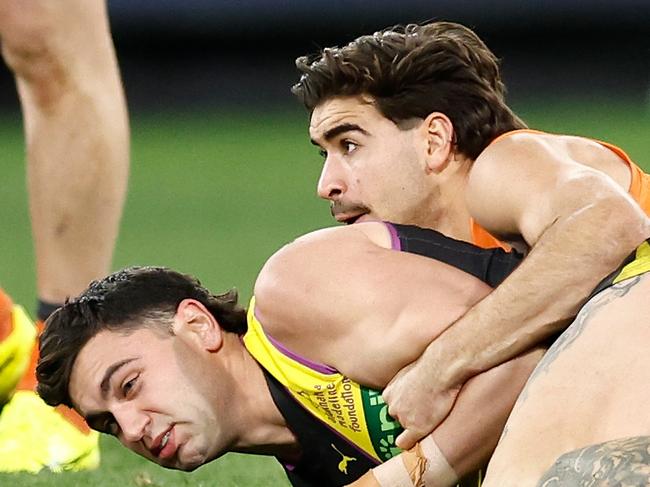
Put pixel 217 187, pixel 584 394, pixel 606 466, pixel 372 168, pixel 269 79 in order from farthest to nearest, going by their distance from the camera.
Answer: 1. pixel 269 79
2. pixel 217 187
3. pixel 372 168
4. pixel 584 394
5. pixel 606 466

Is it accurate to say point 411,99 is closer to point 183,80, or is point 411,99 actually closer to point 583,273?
point 583,273

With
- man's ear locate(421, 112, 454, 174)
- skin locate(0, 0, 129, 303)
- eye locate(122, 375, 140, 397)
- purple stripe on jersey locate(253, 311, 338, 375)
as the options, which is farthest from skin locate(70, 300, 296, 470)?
skin locate(0, 0, 129, 303)

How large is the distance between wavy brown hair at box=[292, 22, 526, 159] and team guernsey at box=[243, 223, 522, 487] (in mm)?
492

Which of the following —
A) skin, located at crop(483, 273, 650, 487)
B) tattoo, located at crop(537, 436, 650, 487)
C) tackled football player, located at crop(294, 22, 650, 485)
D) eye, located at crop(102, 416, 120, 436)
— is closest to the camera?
tattoo, located at crop(537, 436, 650, 487)

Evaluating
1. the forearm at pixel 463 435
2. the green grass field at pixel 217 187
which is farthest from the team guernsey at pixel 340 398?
the green grass field at pixel 217 187

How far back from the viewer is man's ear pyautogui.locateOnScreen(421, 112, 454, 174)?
387 centimetres

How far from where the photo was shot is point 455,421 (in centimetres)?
324

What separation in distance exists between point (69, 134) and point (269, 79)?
301 inches

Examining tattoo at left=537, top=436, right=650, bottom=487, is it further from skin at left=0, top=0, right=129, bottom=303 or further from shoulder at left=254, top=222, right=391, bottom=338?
skin at left=0, top=0, right=129, bottom=303

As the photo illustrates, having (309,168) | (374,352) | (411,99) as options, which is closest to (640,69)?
(309,168)

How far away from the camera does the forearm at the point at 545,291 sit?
3199 mm

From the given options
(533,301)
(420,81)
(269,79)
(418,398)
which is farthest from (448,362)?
(269,79)

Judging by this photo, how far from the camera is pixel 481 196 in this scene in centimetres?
343

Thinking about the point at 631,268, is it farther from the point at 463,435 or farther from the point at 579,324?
the point at 463,435
